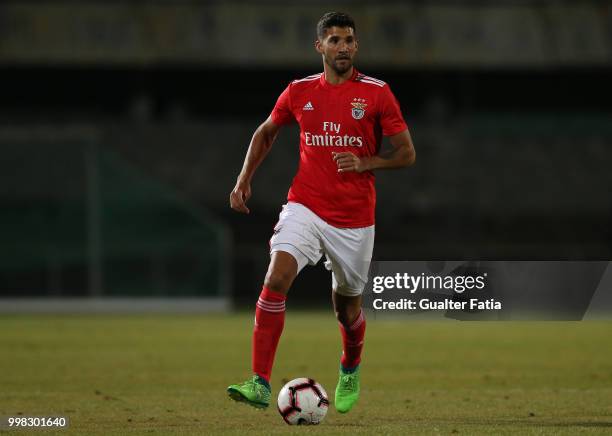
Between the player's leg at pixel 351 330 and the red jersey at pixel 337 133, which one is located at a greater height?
the red jersey at pixel 337 133

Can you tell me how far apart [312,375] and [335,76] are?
16.3ft

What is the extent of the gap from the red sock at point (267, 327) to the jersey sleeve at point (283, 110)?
1212 mm

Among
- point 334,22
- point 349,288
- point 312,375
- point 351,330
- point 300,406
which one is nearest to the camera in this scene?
point 300,406

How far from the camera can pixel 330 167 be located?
851 cm

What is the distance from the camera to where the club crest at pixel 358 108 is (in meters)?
8.47

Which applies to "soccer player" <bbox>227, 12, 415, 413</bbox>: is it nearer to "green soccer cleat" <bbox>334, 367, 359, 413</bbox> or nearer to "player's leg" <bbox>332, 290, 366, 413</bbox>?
"player's leg" <bbox>332, 290, 366, 413</bbox>

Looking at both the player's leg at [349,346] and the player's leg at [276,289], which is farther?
the player's leg at [349,346]

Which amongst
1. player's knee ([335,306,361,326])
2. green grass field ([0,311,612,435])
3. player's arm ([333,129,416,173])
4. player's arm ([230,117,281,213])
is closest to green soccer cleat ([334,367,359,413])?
green grass field ([0,311,612,435])

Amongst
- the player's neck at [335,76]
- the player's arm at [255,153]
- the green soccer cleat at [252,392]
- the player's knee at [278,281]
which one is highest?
the player's neck at [335,76]

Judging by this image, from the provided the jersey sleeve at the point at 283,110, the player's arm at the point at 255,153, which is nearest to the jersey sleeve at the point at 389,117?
the jersey sleeve at the point at 283,110

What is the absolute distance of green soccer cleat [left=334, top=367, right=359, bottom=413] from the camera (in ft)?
29.2

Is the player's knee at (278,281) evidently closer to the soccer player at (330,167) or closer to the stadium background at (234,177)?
the soccer player at (330,167)

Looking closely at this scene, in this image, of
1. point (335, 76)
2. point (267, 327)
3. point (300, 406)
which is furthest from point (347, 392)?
point (335, 76)

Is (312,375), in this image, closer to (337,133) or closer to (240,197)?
(240,197)
